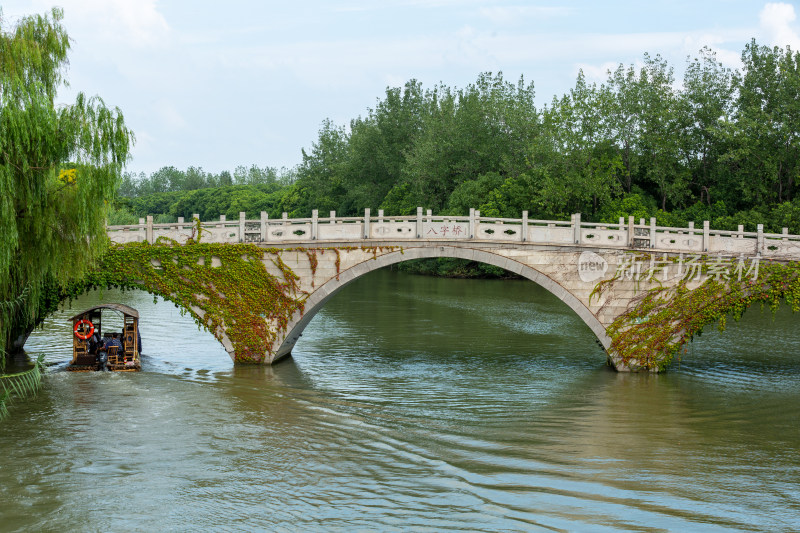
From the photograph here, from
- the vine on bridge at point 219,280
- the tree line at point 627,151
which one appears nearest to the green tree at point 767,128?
the tree line at point 627,151

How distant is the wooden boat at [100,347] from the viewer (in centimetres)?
1752

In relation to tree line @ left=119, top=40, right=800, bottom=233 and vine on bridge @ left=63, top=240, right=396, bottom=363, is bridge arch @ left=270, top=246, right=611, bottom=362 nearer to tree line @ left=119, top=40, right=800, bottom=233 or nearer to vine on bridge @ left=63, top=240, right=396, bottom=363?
vine on bridge @ left=63, top=240, right=396, bottom=363

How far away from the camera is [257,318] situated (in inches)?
703

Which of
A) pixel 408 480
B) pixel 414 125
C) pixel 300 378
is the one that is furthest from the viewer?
pixel 414 125

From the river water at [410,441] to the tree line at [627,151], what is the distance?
13.0m

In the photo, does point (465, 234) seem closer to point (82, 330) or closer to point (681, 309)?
point (681, 309)

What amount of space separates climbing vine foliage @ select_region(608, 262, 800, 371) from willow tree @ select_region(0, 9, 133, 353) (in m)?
11.3

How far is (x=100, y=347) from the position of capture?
701 inches

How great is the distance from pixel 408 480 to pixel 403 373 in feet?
23.1

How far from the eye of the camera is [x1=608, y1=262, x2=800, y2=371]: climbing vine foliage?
1700cm

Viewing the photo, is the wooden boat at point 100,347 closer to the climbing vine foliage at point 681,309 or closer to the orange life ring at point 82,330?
the orange life ring at point 82,330

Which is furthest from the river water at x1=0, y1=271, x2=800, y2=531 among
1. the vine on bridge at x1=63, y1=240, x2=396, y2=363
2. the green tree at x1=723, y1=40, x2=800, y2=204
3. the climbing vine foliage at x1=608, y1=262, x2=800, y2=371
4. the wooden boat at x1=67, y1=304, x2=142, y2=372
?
the green tree at x1=723, y1=40, x2=800, y2=204

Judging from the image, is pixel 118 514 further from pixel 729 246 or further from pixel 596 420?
pixel 729 246

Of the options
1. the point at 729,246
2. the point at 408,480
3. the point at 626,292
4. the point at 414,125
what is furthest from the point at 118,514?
the point at 414,125
